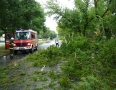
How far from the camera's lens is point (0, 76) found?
31.4ft

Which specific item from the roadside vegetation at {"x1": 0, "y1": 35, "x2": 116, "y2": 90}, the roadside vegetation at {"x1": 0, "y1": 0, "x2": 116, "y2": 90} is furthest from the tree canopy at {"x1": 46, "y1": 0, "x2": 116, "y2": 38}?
the roadside vegetation at {"x1": 0, "y1": 35, "x2": 116, "y2": 90}

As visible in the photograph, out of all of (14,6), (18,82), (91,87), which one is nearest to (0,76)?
(18,82)

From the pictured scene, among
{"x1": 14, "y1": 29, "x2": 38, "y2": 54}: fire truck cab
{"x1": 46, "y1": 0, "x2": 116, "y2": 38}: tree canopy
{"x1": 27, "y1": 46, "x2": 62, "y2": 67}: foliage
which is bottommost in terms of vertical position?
{"x1": 27, "y1": 46, "x2": 62, "y2": 67}: foliage

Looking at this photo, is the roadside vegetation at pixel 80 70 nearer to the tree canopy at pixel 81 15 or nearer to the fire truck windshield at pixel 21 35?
the tree canopy at pixel 81 15

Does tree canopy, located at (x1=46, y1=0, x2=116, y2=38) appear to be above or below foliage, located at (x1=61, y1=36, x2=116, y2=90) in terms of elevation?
above

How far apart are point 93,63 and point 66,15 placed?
14.9 metres

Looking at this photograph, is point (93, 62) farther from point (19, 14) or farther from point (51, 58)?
point (19, 14)

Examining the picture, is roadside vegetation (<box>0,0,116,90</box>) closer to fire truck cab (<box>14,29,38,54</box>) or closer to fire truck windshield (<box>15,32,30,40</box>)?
fire truck cab (<box>14,29,38,54</box>)

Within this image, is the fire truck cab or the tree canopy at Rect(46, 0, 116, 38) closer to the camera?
the tree canopy at Rect(46, 0, 116, 38)

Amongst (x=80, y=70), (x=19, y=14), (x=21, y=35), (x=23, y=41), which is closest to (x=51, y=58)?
(x=80, y=70)

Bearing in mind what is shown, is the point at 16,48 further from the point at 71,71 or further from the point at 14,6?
the point at 71,71

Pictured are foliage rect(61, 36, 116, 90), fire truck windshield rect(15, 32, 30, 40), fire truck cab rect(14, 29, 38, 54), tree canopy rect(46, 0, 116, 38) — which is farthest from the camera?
fire truck windshield rect(15, 32, 30, 40)

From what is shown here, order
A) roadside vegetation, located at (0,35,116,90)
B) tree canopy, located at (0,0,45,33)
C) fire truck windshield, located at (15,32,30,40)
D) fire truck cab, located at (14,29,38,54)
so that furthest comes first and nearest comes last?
1. fire truck windshield, located at (15,32,30,40)
2. fire truck cab, located at (14,29,38,54)
3. tree canopy, located at (0,0,45,33)
4. roadside vegetation, located at (0,35,116,90)

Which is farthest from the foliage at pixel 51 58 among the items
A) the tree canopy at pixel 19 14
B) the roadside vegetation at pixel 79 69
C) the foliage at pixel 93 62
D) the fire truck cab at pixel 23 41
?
the fire truck cab at pixel 23 41
